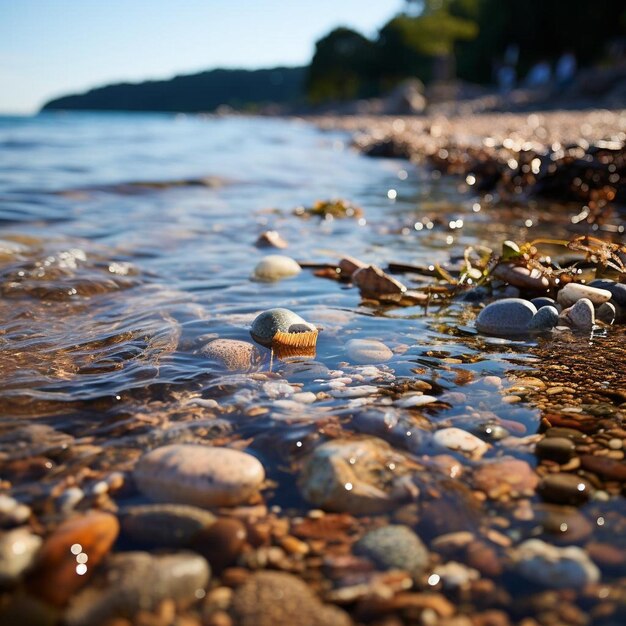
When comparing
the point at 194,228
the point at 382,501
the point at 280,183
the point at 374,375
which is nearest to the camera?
the point at 382,501

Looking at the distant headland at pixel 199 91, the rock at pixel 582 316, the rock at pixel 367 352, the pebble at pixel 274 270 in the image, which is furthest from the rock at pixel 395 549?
the distant headland at pixel 199 91

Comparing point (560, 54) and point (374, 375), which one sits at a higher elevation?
point (560, 54)

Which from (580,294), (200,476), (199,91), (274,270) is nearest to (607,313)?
(580,294)

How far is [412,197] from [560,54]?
4248 centimetres

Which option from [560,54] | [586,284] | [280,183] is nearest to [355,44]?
[560,54]

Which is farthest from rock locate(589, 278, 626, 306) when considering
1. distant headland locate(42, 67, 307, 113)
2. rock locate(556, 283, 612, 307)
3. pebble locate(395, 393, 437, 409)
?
distant headland locate(42, 67, 307, 113)

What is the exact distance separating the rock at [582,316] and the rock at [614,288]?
0.84 feet

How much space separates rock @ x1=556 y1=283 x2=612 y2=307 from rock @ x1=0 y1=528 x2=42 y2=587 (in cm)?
225

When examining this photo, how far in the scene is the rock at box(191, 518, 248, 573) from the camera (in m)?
1.19

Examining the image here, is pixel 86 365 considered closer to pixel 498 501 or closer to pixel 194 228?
pixel 498 501

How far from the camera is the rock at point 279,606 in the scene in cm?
104

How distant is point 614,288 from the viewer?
2.66 metres

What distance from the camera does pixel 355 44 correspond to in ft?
201

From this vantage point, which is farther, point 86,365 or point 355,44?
point 355,44
